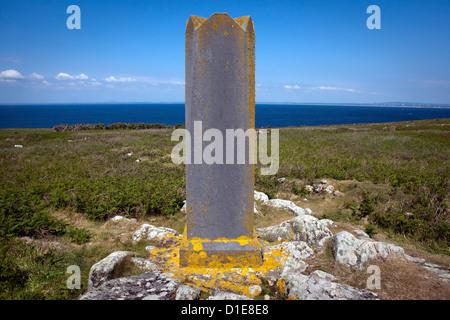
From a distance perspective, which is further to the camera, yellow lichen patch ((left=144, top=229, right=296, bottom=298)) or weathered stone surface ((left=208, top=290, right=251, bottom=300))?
yellow lichen patch ((left=144, top=229, right=296, bottom=298))

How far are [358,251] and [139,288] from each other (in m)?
3.13

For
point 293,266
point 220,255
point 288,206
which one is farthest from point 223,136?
point 288,206

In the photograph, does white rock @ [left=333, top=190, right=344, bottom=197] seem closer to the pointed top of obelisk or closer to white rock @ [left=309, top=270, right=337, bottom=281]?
white rock @ [left=309, top=270, right=337, bottom=281]

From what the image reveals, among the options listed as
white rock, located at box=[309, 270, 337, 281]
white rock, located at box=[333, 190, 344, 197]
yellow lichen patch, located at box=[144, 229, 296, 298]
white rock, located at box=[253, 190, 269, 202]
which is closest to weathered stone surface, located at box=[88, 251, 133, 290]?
yellow lichen patch, located at box=[144, 229, 296, 298]

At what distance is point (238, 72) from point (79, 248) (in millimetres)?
4055

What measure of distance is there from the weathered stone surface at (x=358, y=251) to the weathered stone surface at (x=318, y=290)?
0.73m

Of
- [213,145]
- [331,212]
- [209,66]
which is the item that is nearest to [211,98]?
[209,66]

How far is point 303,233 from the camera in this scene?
4.39 m

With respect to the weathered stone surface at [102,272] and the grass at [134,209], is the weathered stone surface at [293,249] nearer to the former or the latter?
the grass at [134,209]

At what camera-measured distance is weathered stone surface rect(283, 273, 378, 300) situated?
2746 mm

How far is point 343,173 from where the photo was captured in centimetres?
1012

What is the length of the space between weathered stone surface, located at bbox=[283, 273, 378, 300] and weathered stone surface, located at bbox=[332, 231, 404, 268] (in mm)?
728

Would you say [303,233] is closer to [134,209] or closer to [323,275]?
[323,275]

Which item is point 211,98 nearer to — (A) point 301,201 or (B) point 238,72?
(B) point 238,72
